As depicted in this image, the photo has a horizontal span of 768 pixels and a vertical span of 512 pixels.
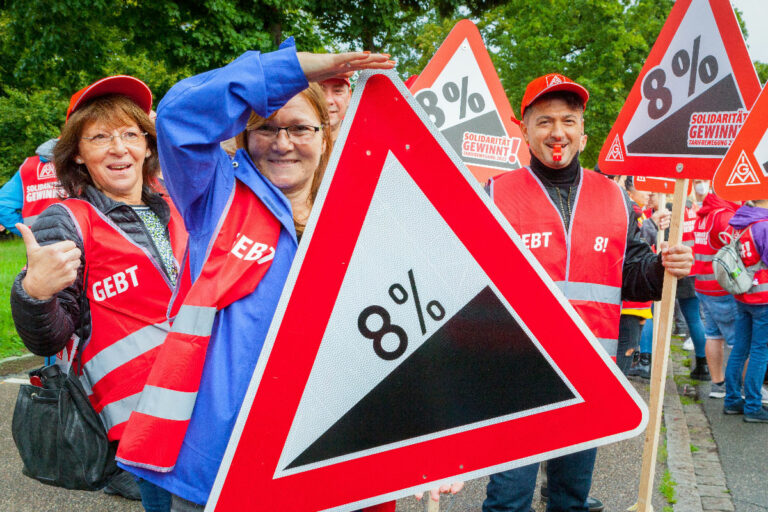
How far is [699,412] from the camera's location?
573cm

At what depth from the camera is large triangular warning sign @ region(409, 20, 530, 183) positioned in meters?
4.60

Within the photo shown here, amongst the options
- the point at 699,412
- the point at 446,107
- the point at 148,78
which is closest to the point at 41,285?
the point at 446,107

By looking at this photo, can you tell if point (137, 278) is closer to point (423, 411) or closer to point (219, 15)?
point (423, 411)

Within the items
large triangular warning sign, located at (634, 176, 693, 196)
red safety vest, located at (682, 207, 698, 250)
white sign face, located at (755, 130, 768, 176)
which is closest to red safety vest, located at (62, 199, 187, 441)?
white sign face, located at (755, 130, 768, 176)

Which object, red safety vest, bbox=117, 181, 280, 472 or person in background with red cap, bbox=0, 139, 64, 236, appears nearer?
red safety vest, bbox=117, 181, 280, 472

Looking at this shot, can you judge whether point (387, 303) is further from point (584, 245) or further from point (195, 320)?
point (584, 245)

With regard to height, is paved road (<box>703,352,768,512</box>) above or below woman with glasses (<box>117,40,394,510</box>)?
below

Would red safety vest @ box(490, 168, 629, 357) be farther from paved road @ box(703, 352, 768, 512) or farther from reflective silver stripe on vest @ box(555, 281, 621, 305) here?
paved road @ box(703, 352, 768, 512)

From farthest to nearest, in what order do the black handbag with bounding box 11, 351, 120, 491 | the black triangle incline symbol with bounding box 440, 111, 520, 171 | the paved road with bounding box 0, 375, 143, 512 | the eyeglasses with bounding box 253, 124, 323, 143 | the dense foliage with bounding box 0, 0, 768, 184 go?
the dense foliage with bounding box 0, 0, 768, 184, the black triangle incline symbol with bounding box 440, 111, 520, 171, the paved road with bounding box 0, 375, 143, 512, the black handbag with bounding box 11, 351, 120, 491, the eyeglasses with bounding box 253, 124, 323, 143

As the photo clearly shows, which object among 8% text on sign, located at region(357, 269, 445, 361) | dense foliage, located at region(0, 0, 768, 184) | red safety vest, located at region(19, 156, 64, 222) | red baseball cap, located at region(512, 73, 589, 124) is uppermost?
dense foliage, located at region(0, 0, 768, 184)

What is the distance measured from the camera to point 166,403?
152cm

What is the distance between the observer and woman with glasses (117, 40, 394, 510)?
4.86ft

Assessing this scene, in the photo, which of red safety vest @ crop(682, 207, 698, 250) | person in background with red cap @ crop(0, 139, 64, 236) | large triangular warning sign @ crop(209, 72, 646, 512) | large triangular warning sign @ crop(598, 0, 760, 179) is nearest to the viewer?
large triangular warning sign @ crop(209, 72, 646, 512)

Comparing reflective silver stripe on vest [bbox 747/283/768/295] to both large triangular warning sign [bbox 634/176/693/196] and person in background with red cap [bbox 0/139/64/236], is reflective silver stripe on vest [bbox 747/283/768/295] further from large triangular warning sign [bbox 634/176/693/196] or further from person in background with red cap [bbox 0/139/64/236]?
person in background with red cap [bbox 0/139/64/236]
